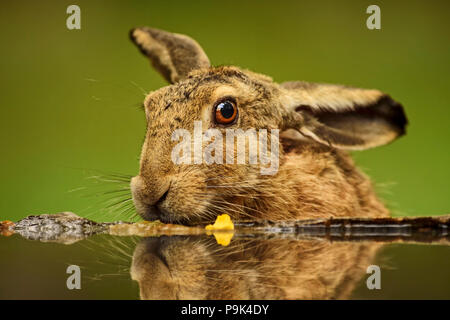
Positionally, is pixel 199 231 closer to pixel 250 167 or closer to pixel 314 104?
pixel 250 167

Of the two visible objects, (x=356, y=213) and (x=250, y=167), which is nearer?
(x=250, y=167)

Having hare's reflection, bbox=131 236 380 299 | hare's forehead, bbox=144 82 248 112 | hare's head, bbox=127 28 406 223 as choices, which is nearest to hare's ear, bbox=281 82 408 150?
hare's head, bbox=127 28 406 223

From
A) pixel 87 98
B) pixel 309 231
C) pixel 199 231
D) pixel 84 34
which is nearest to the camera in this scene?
pixel 309 231

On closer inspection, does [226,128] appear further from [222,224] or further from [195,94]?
[222,224]

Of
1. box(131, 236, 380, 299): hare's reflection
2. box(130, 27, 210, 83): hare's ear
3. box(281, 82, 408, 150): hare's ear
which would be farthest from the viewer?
box(130, 27, 210, 83): hare's ear

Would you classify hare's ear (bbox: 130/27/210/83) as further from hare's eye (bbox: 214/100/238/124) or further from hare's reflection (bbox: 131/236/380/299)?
hare's reflection (bbox: 131/236/380/299)

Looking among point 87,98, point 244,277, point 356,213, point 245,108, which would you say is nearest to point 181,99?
point 245,108

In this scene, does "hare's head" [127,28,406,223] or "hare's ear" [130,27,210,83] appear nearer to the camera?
"hare's head" [127,28,406,223]
